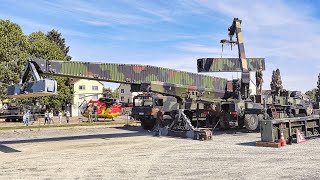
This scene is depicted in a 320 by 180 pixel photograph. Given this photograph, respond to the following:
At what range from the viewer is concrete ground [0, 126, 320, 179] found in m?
8.48

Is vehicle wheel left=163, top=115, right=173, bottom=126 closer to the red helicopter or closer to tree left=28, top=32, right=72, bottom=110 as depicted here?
the red helicopter

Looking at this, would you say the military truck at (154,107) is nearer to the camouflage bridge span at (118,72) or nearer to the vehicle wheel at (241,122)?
the camouflage bridge span at (118,72)

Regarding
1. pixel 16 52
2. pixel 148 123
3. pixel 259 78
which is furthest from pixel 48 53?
pixel 259 78

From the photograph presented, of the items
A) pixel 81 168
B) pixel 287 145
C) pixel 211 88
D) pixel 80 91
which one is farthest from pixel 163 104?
pixel 80 91

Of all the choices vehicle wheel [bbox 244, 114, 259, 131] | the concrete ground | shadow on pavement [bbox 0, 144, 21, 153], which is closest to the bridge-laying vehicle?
vehicle wheel [bbox 244, 114, 259, 131]

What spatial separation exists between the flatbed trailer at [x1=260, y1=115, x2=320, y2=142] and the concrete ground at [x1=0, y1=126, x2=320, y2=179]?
0.70 metres

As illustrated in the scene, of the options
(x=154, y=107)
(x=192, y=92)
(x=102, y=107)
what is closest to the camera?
(x=192, y=92)

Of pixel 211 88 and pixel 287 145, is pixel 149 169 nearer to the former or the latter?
pixel 287 145

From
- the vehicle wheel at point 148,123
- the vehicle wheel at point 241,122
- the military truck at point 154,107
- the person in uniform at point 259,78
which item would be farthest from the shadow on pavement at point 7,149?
the person in uniform at point 259,78

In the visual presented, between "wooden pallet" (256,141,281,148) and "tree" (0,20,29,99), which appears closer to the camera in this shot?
"wooden pallet" (256,141,281,148)

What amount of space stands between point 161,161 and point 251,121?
31.0ft

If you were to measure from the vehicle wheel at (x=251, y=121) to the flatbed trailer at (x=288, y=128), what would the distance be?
3.03 m

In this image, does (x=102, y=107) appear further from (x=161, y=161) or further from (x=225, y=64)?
(x=161, y=161)

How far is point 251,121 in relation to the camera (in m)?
18.7
